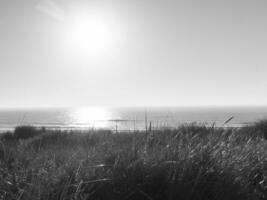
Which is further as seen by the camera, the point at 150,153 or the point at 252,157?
the point at 252,157

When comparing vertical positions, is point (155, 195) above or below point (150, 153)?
below

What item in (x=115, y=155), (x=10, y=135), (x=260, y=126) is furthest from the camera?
(x=10, y=135)

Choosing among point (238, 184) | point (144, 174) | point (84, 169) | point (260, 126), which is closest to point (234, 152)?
point (238, 184)

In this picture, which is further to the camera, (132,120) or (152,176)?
(132,120)

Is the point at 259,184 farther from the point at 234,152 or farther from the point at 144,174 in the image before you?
the point at 144,174

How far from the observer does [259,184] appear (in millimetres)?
2676

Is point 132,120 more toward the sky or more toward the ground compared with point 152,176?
more toward the sky

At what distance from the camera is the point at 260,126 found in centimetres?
1026

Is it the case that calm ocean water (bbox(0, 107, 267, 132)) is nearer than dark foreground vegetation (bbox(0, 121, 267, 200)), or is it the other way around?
dark foreground vegetation (bbox(0, 121, 267, 200))

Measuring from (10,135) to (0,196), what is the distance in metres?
14.7

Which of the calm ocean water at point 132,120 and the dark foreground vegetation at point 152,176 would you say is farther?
the calm ocean water at point 132,120

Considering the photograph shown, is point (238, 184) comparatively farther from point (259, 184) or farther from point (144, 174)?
point (144, 174)

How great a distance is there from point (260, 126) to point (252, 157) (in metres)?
8.16

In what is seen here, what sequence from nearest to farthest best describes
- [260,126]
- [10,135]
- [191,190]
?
[191,190] < [260,126] < [10,135]
